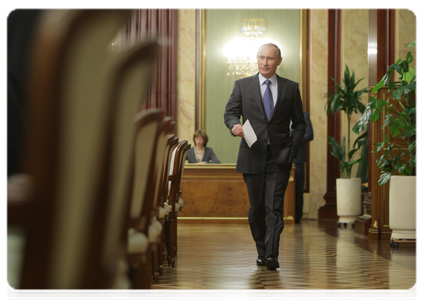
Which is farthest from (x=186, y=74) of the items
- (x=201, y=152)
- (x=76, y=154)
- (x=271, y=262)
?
(x=76, y=154)

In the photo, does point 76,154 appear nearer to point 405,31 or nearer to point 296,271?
point 296,271

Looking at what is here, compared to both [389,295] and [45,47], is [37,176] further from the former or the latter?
[389,295]

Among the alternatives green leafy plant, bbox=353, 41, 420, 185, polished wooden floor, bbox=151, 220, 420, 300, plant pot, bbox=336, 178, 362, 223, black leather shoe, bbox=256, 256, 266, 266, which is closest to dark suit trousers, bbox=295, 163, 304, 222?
plant pot, bbox=336, 178, 362, 223

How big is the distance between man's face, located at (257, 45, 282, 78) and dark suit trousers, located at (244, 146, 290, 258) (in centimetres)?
51

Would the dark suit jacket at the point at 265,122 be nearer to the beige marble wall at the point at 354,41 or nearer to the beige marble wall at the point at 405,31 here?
the beige marble wall at the point at 405,31

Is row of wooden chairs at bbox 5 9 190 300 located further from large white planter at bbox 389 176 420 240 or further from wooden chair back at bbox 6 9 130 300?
large white planter at bbox 389 176 420 240

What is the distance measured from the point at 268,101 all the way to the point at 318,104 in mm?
5167

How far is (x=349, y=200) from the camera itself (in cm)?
669

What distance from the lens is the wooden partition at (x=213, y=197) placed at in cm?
677

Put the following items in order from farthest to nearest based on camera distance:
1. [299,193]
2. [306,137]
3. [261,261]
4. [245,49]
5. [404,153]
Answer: [245,49] < [299,193] < [306,137] < [404,153] < [261,261]

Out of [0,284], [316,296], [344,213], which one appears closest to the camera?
[0,284]

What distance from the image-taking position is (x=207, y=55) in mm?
8602
